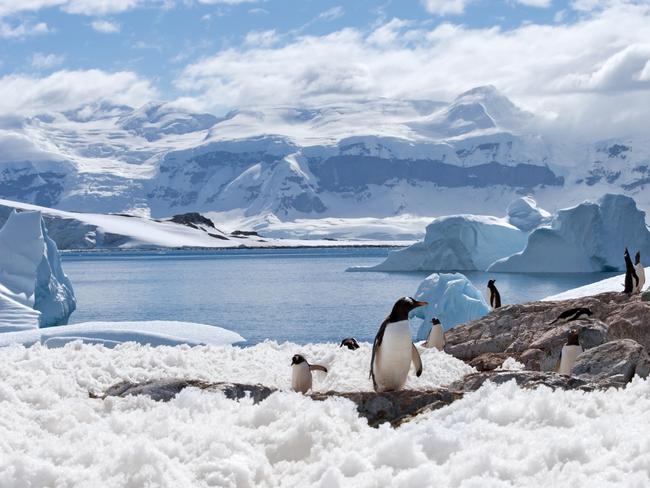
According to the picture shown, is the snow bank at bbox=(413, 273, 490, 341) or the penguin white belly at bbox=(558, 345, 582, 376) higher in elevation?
the penguin white belly at bbox=(558, 345, 582, 376)

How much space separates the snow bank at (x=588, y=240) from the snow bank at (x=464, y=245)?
5624 millimetres

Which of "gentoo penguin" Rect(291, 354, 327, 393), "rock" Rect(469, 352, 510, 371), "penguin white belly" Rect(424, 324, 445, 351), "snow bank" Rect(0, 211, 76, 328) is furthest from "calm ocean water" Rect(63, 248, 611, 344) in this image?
"gentoo penguin" Rect(291, 354, 327, 393)

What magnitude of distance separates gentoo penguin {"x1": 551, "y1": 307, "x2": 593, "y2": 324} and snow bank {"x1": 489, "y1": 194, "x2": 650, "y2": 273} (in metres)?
43.5

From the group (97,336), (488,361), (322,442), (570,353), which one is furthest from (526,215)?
(322,442)

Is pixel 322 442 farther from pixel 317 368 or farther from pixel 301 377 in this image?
pixel 317 368

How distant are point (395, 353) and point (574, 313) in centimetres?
574

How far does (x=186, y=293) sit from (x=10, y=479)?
52020 mm

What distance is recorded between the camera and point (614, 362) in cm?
823

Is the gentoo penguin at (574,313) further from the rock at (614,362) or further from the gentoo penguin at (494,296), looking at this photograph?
the gentoo penguin at (494,296)

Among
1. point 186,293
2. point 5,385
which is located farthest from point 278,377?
point 186,293

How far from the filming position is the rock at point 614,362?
26.5 ft

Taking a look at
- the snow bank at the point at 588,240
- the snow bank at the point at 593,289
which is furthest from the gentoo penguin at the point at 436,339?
the snow bank at the point at 588,240

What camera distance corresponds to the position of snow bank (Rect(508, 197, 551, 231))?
73375 millimetres

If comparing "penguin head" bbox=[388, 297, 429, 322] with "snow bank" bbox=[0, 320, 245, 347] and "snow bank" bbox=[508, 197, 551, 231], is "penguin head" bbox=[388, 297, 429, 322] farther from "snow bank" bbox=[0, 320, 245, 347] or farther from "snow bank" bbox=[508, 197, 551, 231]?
"snow bank" bbox=[508, 197, 551, 231]
